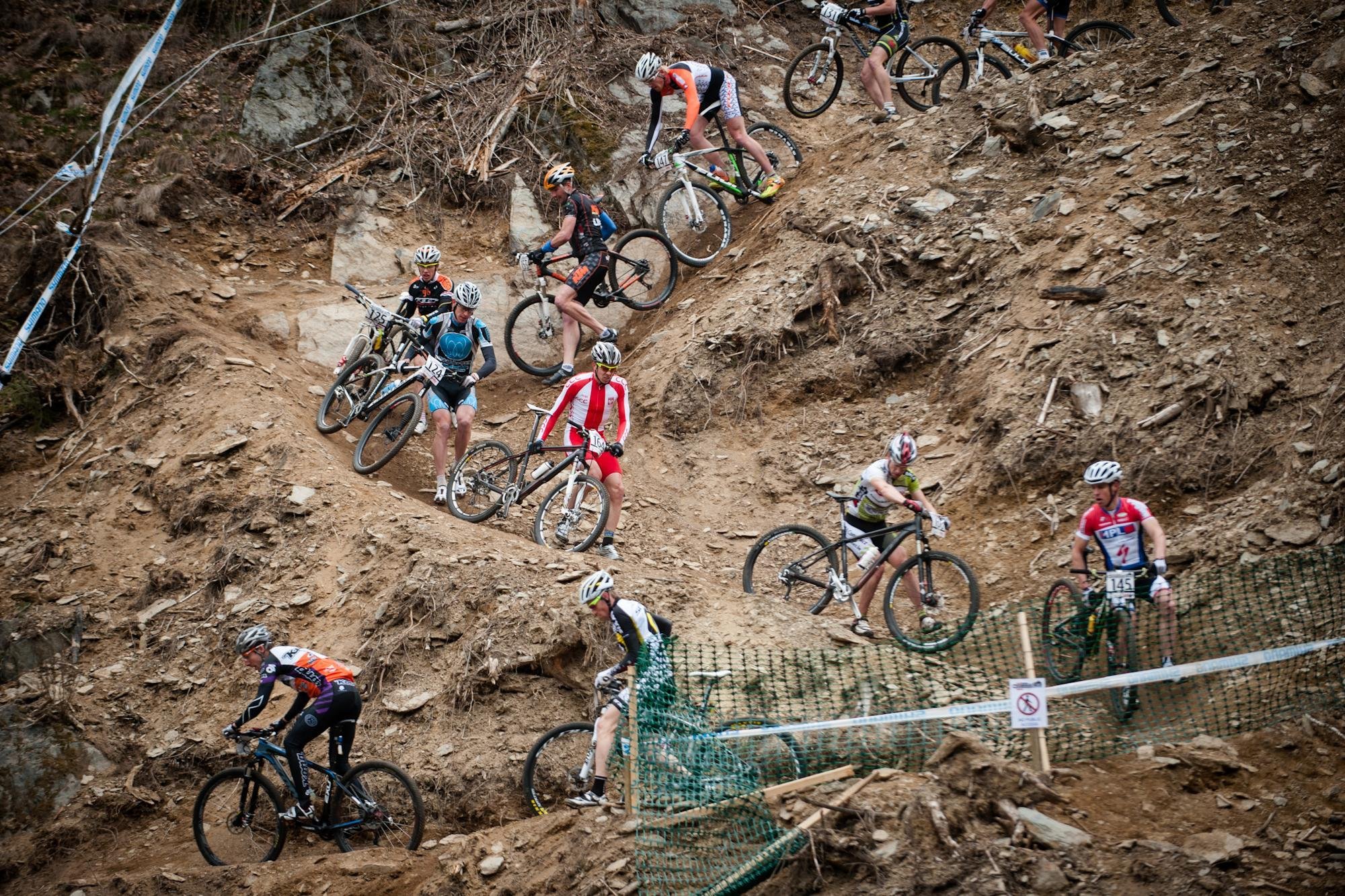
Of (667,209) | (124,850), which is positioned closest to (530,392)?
(667,209)

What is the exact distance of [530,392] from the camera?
1354 cm

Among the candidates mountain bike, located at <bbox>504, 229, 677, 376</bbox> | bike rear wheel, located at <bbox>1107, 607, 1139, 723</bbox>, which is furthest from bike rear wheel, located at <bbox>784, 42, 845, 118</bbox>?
bike rear wheel, located at <bbox>1107, 607, 1139, 723</bbox>

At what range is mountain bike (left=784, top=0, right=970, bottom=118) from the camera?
14.4 meters

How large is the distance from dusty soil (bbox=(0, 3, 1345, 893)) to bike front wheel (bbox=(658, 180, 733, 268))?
49 cm

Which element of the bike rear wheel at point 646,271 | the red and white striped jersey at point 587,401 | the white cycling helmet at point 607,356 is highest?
the bike rear wheel at point 646,271

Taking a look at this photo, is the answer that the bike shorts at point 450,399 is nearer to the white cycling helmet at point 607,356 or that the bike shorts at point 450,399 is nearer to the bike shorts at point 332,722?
the white cycling helmet at point 607,356

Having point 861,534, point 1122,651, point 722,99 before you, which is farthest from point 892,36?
point 1122,651

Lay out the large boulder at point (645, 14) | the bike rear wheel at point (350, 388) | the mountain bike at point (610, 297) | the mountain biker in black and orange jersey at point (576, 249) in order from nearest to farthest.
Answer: the bike rear wheel at point (350, 388) < the mountain biker in black and orange jersey at point (576, 249) < the mountain bike at point (610, 297) < the large boulder at point (645, 14)

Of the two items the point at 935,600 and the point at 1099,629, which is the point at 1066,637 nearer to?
the point at 1099,629

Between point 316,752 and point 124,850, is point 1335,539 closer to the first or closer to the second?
point 316,752

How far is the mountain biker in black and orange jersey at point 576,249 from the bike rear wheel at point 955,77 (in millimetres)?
5474

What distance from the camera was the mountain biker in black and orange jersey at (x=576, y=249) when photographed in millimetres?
12062

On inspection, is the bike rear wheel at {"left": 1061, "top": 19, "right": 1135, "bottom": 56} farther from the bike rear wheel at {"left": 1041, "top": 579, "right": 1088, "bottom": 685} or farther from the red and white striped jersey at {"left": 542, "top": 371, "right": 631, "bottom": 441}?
the bike rear wheel at {"left": 1041, "top": 579, "right": 1088, "bottom": 685}

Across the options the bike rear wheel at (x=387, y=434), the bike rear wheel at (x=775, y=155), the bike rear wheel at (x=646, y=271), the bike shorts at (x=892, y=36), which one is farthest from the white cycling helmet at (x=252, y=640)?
the bike shorts at (x=892, y=36)
